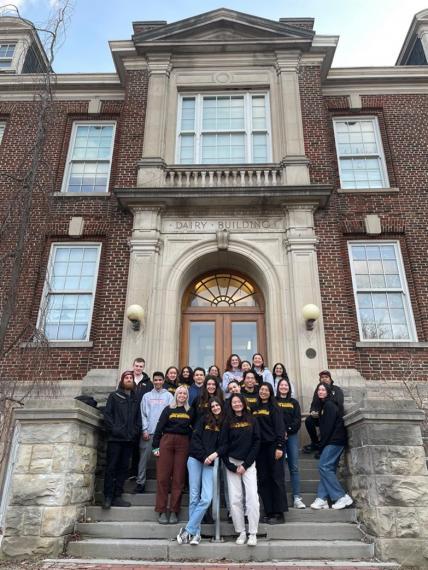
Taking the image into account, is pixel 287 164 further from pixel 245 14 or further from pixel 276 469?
pixel 276 469

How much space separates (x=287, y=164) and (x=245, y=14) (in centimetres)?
543

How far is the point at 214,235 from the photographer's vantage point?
1041cm

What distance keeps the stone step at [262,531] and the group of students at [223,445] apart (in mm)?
150

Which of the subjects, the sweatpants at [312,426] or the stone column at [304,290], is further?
the stone column at [304,290]

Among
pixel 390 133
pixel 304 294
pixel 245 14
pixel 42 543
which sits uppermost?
pixel 245 14

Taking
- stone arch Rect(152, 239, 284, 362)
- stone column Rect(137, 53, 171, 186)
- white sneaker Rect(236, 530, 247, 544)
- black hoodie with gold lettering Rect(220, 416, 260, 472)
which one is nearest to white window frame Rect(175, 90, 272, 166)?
stone column Rect(137, 53, 171, 186)

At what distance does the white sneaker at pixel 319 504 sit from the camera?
582 cm

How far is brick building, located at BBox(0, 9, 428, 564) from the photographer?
966 cm

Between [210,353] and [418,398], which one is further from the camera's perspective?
[210,353]

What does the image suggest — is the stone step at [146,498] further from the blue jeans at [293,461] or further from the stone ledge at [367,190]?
the stone ledge at [367,190]

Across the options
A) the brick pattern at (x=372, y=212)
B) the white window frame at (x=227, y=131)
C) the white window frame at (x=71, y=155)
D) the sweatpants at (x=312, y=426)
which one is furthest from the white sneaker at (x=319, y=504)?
the white window frame at (x=71, y=155)

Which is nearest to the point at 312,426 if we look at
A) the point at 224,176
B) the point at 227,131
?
the point at 224,176

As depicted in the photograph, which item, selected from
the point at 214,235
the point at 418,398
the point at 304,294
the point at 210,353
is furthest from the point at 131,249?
the point at 418,398

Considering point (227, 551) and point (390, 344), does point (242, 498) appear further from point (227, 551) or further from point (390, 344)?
point (390, 344)
